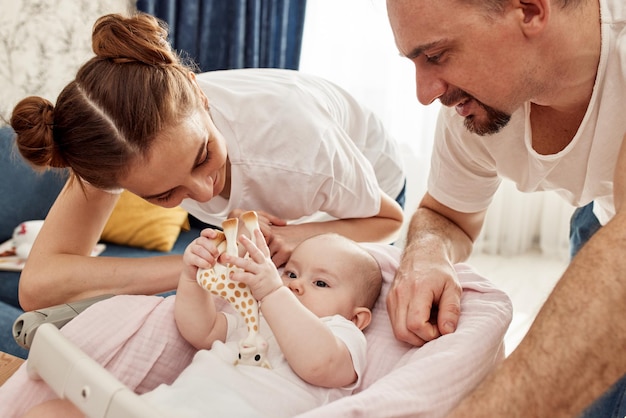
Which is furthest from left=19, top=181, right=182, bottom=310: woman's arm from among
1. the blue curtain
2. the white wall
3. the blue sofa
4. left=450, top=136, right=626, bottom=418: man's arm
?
the blue curtain

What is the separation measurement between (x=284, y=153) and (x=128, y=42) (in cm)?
46

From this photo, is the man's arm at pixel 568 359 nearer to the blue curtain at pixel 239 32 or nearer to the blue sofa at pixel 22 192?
the blue sofa at pixel 22 192

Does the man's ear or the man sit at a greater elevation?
the man's ear

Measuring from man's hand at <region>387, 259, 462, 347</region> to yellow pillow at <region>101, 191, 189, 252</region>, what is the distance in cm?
186

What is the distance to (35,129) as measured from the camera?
1.48 meters

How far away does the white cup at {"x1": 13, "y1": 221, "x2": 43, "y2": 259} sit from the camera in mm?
2781

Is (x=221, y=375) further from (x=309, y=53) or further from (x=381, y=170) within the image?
(x=309, y=53)

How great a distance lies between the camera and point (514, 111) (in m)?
1.43

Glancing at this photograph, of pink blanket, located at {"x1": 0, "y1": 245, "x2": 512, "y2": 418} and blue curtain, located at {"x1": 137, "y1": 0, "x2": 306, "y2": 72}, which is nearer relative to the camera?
pink blanket, located at {"x1": 0, "y1": 245, "x2": 512, "y2": 418}

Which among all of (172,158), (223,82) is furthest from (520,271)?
(172,158)

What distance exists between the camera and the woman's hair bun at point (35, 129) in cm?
148

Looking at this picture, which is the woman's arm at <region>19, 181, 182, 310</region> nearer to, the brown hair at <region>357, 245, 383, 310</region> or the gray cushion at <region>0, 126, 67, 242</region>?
the brown hair at <region>357, 245, 383, 310</region>

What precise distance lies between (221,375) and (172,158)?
19.3 inches

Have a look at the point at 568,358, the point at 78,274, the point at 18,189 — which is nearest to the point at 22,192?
the point at 18,189
